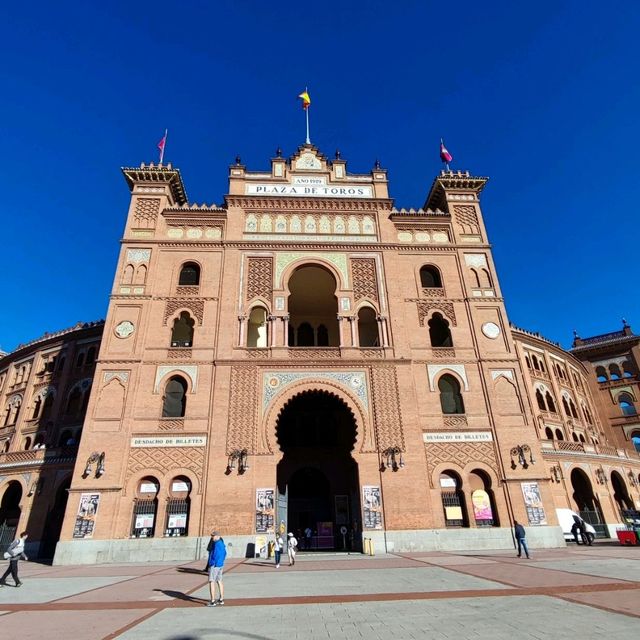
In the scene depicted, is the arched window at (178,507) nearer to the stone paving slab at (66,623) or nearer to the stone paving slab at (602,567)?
the stone paving slab at (66,623)

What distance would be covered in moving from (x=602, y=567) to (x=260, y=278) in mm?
17835

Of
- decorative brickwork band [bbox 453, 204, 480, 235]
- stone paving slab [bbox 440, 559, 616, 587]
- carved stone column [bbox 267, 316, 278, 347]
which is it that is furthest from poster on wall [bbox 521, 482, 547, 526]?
decorative brickwork band [bbox 453, 204, 480, 235]

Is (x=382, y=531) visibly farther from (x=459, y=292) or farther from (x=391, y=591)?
(x=459, y=292)

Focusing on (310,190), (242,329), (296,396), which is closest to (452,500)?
(296,396)

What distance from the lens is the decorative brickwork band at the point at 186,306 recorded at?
21.8 metres

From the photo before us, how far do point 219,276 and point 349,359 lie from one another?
811cm

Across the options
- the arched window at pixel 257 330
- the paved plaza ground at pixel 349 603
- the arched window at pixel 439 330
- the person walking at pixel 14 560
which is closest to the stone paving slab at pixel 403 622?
the paved plaza ground at pixel 349 603

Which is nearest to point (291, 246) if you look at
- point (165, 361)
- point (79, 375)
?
point (165, 361)

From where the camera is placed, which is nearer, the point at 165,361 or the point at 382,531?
the point at 382,531

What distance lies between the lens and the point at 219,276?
74.9 feet

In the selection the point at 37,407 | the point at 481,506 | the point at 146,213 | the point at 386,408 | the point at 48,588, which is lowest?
the point at 48,588

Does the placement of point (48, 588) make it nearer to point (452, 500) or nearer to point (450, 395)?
point (452, 500)

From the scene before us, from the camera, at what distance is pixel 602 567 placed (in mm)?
11430

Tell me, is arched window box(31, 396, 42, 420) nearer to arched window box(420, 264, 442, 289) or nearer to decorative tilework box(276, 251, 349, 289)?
decorative tilework box(276, 251, 349, 289)
